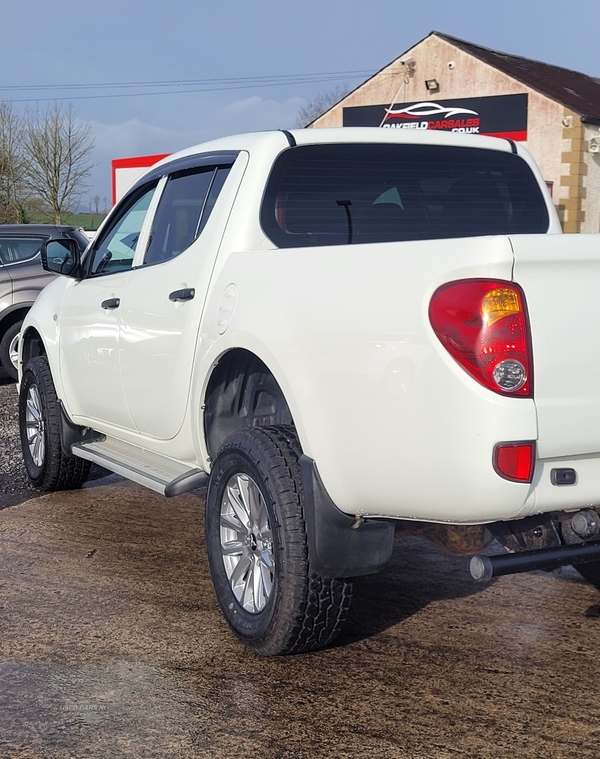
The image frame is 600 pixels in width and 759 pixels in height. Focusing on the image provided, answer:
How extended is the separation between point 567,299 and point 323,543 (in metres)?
1.14

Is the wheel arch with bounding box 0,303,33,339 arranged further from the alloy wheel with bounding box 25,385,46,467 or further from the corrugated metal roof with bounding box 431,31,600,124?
the corrugated metal roof with bounding box 431,31,600,124

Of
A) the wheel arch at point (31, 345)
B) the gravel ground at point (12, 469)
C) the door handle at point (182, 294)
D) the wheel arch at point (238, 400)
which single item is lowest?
the gravel ground at point (12, 469)

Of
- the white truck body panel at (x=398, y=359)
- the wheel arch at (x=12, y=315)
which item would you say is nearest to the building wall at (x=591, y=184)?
the wheel arch at (x=12, y=315)

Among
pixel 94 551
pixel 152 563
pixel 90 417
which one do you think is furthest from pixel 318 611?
pixel 90 417

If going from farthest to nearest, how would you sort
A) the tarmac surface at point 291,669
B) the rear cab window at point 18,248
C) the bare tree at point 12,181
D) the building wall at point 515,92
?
1. the bare tree at point 12,181
2. the building wall at point 515,92
3. the rear cab window at point 18,248
4. the tarmac surface at point 291,669

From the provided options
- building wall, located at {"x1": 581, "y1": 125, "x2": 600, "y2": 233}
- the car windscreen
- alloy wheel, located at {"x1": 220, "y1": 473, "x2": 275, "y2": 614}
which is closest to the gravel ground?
alloy wheel, located at {"x1": 220, "y1": 473, "x2": 275, "y2": 614}

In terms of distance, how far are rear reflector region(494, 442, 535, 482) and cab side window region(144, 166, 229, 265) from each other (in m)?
2.11

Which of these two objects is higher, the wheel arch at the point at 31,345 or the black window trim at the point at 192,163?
the black window trim at the point at 192,163

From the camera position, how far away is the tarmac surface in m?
3.24

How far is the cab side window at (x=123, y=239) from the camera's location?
17.7ft

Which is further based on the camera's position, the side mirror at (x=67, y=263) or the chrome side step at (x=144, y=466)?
the side mirror at (x=67, y=263)

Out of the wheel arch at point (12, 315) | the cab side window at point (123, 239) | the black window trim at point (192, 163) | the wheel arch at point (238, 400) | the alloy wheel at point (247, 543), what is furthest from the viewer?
the wheel arch at point (12, 315)

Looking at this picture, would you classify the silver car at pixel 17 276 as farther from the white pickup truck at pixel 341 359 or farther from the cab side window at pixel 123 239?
the white pickup truck at pixel 341 359

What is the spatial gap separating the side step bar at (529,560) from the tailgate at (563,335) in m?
0.39
